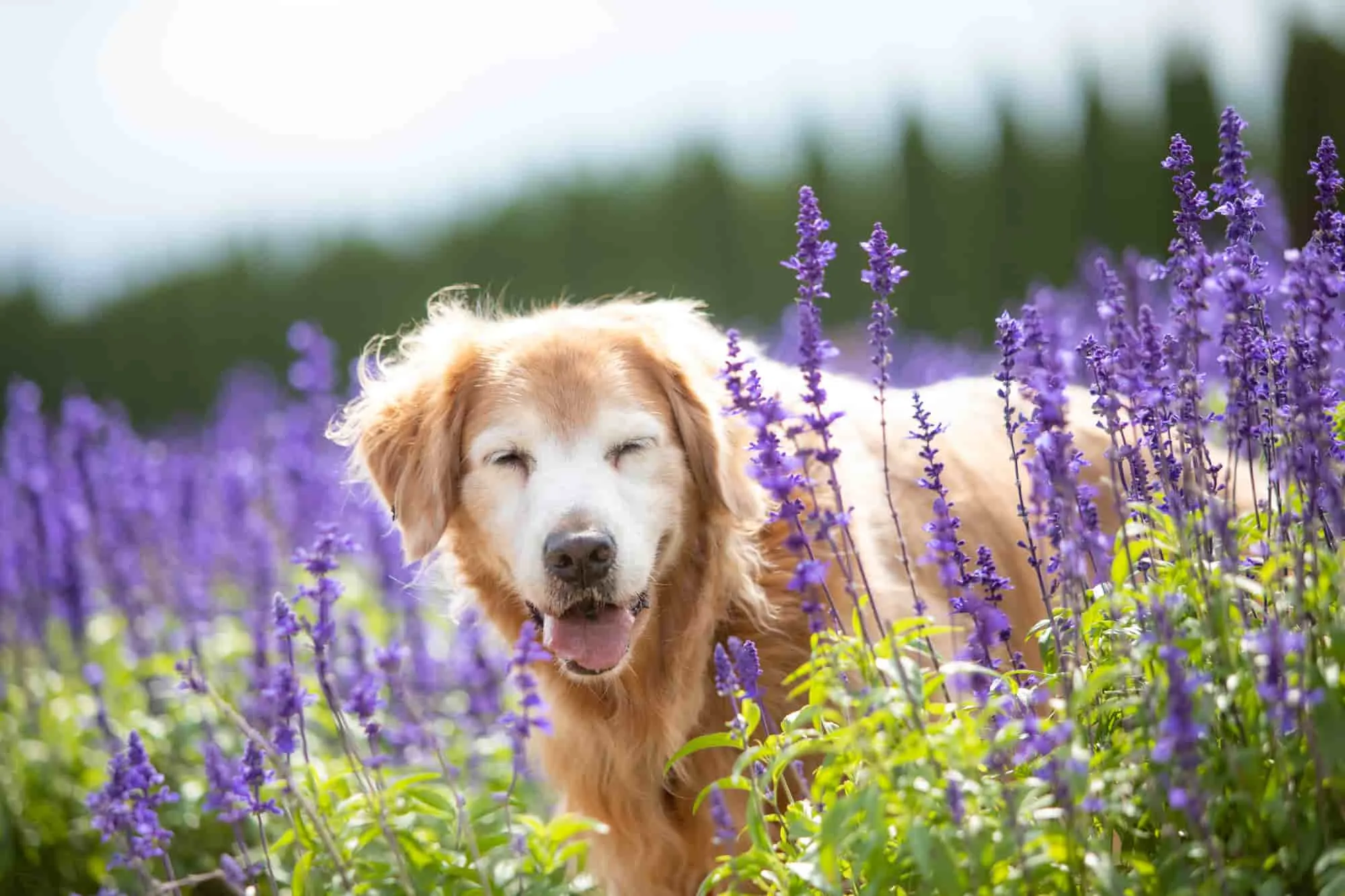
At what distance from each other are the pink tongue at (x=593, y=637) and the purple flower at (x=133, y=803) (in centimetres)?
88

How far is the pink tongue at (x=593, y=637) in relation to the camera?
295 centimetres

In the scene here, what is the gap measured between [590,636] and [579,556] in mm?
289

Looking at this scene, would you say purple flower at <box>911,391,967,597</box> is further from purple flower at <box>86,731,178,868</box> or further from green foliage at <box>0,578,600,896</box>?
purple flower at <box>86,731,178,868</box>

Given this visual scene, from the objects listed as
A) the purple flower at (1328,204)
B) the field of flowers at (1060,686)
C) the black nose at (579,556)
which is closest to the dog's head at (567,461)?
the black nose at (579,556)

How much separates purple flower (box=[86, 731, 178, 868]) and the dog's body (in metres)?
0.87

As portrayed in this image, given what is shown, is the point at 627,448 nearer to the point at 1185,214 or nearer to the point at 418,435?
the point at 418,435

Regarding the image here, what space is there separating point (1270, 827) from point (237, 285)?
1576 centimetres

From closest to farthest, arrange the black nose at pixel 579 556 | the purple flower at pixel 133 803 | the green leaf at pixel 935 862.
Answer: the green leaf at pixel 935 862, the purple flower at pixel 133 803, the black nose at pixel 579 556

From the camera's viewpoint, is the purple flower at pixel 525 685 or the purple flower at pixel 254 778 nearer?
the purple flower at pixel 525 685

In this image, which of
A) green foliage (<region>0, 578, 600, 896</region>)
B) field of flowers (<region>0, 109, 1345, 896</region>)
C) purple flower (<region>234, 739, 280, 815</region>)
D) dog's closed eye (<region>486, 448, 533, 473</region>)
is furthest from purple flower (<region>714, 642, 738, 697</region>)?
dog's closed eye (<region>486, 448, 533, 473</region>)

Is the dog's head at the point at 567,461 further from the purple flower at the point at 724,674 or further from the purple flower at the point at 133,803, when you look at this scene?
the purple flower at the point at 133,803

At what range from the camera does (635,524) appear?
2902 millimetres

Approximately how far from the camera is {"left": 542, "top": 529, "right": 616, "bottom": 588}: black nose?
274cm

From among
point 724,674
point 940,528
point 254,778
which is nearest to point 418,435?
point 254,778
